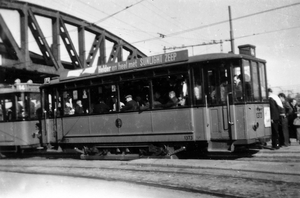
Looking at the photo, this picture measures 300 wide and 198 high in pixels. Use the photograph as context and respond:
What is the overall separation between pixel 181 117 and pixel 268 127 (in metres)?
2.61

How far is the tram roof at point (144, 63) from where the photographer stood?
28.7ft

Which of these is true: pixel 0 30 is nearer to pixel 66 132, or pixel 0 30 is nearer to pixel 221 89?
pixel 66 132

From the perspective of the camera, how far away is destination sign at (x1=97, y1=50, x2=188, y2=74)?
9.01 m

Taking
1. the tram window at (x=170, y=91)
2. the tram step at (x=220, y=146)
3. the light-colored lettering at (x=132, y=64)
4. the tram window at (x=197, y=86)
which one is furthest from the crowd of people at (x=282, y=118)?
the light-colored lettering at (x=132, y=64)

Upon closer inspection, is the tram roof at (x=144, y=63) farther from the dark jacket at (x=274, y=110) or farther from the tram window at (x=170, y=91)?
the dark jacket at (x=274, y=110)

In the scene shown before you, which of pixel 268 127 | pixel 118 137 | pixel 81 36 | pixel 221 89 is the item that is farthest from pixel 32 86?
pixel 81 36

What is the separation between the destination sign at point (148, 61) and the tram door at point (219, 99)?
81 centimetres

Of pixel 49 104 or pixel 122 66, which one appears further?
pixel 49 104

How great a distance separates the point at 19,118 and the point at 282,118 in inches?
387

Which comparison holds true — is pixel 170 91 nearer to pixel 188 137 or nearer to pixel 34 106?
pixel 188 137

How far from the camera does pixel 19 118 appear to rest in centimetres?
1302

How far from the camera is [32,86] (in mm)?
13688

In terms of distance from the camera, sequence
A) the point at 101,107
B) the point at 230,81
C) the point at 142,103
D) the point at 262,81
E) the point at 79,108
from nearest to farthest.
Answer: the point at 230,81 → the point at 262,81 → the point at 142,103 → the point at 101,107 → the point at 79,108

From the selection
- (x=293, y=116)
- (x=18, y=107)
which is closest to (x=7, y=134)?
(x=18, y=107)
